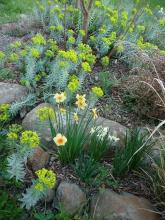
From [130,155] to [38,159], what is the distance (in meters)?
0.86

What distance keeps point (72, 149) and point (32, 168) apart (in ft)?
1.37

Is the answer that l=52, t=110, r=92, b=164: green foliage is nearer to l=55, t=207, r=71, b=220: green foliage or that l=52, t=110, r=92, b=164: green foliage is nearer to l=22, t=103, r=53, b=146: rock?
l=22, t=103, r=53, b=146: rock

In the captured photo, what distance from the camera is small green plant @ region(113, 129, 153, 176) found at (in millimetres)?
3586

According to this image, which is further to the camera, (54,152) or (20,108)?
(20,108)

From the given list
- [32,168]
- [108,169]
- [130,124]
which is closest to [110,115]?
[130,124]

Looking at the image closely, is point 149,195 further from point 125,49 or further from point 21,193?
point 125,49

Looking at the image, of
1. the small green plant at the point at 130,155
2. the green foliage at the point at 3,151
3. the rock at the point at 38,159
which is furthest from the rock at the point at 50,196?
the small green plant at the point at 130,155

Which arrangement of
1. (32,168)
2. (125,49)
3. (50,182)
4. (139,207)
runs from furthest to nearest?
1. (125,49)
2. (32,168)
3. (139,207)
4. (50,182)

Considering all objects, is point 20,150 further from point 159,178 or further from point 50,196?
point 159,178

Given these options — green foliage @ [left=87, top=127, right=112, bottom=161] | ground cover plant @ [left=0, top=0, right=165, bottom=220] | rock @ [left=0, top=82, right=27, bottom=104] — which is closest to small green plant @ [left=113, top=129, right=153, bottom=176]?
ground cover plant @ [left=0, top=0, right=165, bottom=220]

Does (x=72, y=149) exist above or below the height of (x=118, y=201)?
above

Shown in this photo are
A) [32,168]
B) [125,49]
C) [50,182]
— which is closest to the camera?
[50,182]

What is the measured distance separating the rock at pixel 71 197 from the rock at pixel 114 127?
717 millimetres

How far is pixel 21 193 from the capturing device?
3523 millimetres
